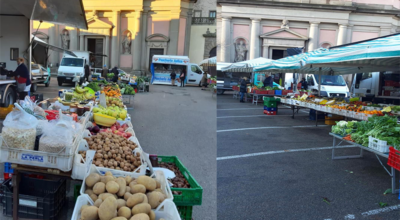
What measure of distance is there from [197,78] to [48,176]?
26.5 meters

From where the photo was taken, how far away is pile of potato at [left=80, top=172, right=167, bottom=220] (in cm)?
284

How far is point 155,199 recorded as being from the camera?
3162 mm

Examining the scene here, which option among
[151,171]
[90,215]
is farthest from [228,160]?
[90,215]

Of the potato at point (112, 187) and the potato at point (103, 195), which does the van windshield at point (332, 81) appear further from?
the potato at point (103, 195)

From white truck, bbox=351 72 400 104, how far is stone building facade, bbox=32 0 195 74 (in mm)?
22652

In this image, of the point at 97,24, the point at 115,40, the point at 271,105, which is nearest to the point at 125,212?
the point at 271,105

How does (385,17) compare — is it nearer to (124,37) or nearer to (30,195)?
(124,37)

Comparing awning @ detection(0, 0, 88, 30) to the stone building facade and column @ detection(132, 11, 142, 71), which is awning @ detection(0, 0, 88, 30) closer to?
the stone building facade

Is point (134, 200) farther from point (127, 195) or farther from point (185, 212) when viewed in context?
point (185, 212)

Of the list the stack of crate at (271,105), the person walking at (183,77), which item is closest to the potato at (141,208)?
the stack of crate at (271,105)

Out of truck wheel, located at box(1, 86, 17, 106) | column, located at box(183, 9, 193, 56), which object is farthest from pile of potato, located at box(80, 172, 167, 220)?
column, located at box(183, 9, 193, 56)

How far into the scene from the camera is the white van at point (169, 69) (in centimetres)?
2906

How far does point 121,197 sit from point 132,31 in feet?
121

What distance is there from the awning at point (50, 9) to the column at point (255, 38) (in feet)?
89.3
